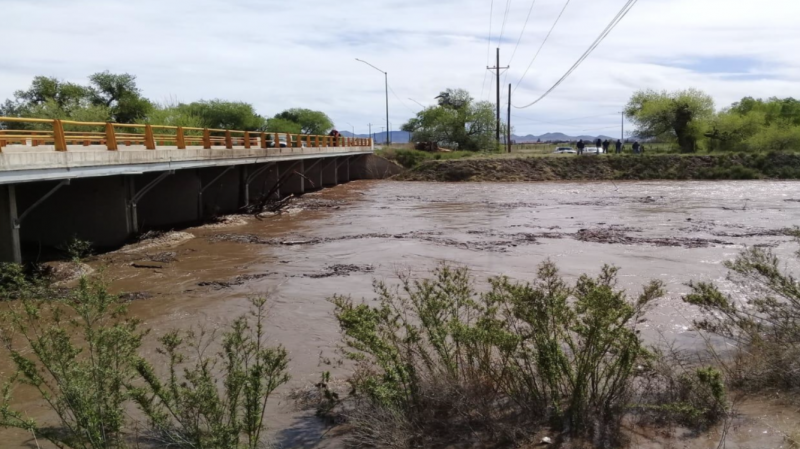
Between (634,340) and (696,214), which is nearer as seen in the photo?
(634,340)

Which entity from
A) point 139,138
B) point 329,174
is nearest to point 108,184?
point 139,138

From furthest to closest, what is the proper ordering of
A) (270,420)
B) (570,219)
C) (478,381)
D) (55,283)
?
(570,219), (55,283), (270,420), (478,381)

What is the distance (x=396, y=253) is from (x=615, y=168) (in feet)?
123

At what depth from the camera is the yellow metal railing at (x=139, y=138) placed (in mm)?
13180

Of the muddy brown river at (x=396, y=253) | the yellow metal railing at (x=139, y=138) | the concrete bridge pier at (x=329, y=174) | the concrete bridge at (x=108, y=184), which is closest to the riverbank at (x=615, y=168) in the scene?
the concrete bridge pier at (x=329, y=174)

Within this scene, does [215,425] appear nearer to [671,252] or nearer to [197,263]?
[197,263]

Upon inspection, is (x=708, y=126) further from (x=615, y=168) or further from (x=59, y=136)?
(x=59, y=136)

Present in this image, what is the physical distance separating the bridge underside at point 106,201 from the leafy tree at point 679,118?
4856cm

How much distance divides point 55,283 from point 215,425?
9986 millimetres

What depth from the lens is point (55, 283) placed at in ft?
41.9

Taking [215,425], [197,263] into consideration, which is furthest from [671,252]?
[215,425]

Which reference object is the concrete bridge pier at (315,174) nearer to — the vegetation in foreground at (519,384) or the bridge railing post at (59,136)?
the bridge railing post at (59,136)

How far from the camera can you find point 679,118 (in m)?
64.6

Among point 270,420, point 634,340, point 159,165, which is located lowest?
point 270,420
